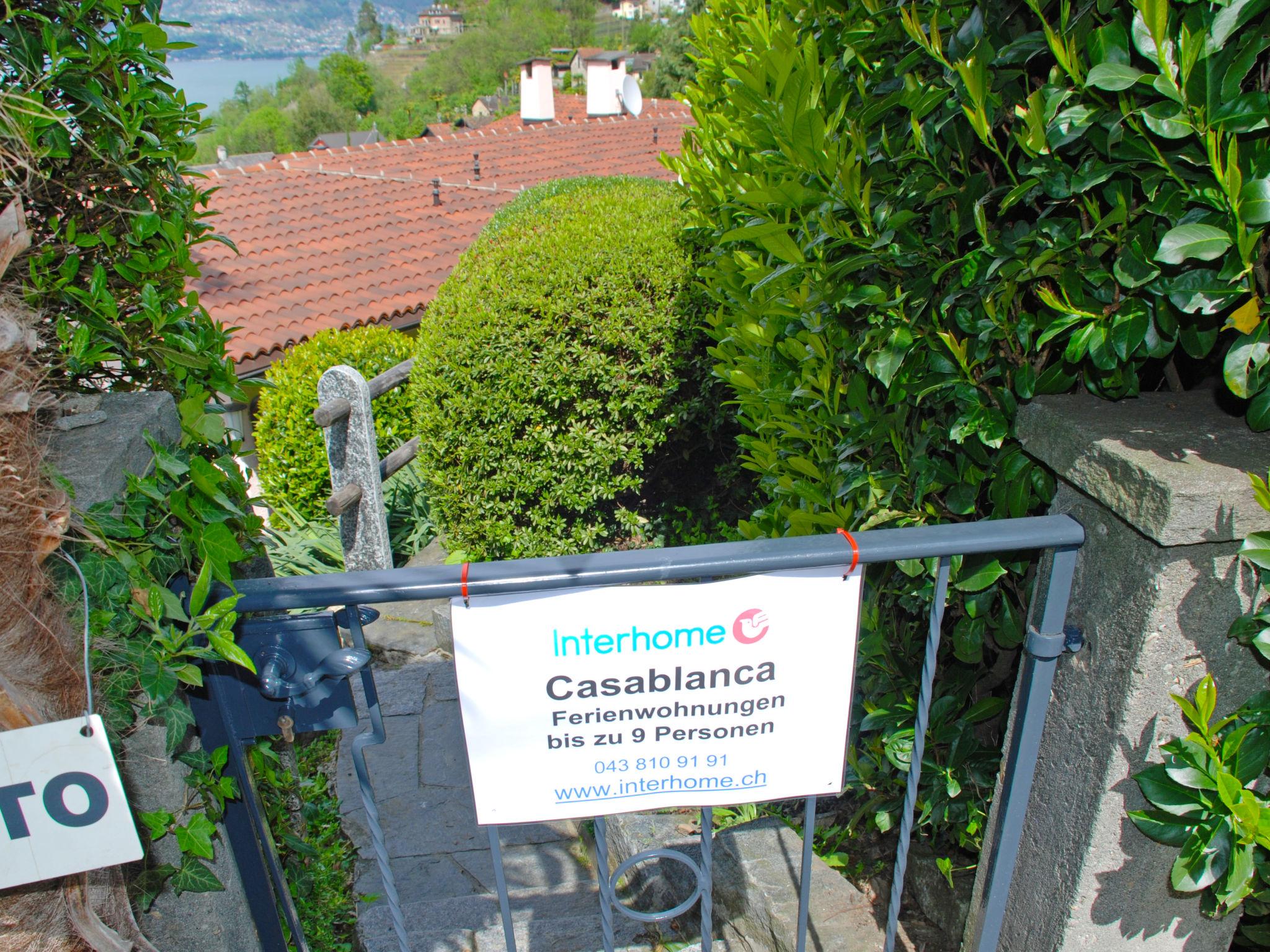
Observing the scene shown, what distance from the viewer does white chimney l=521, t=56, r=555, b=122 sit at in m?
25.0

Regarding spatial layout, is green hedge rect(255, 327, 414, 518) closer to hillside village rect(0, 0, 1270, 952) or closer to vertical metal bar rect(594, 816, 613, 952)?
hillside village rect(0, 0, 1270, 952)

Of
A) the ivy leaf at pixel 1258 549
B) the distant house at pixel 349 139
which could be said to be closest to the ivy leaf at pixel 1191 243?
the ivy leaf at pixel 1258 549

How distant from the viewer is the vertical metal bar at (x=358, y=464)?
5512 mm

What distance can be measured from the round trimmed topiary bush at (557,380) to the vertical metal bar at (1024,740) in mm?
3470

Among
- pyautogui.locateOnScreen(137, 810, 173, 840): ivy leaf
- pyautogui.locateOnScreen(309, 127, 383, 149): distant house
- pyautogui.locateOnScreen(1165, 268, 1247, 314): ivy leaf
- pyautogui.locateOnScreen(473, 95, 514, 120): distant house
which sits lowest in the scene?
pyautogui.locateOnScreen(137, 810, 173, 840): ivy leaf

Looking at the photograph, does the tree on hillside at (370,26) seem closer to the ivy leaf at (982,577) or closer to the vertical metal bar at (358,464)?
the vertical metal bar at (358,464)

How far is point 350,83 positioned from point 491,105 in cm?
3876

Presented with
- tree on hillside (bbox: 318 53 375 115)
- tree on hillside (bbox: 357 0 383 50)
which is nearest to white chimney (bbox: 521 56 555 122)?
tree on hillside (bbox: 318 53 375 115)

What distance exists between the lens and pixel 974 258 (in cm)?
170

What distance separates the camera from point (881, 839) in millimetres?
2662

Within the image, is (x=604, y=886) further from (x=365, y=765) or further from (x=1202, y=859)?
(x=1202, y=859)

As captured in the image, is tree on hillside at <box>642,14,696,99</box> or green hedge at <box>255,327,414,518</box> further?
tree on hillside at <box>642,14,696,99</box>

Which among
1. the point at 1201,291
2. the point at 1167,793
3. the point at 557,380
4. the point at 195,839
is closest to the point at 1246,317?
the point at 1201,291

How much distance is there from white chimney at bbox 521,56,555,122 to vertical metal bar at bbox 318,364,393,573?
2175cm
